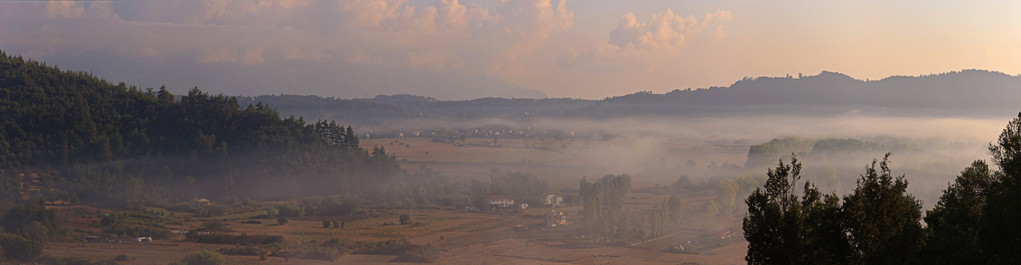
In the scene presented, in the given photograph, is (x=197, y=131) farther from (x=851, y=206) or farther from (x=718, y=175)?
(x=851, y=206)

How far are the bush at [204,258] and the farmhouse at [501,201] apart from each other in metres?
46.4

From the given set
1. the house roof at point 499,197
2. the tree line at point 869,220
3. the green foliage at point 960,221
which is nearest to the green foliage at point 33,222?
the house roof at point 499,197

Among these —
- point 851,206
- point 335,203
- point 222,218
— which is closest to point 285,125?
point 335,203

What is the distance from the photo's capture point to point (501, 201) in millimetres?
110562

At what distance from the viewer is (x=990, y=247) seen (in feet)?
68.5

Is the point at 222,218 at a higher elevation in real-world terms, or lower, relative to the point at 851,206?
lower

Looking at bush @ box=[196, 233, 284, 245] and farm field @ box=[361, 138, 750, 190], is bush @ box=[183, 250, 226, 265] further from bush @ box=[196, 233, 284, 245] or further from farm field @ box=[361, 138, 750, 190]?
farm field @ box=[361, 138, 750, 190]

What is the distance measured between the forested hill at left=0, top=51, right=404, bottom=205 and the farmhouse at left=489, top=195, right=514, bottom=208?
19133mm

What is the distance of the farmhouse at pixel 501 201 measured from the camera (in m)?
109

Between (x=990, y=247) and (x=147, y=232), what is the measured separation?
252 feet

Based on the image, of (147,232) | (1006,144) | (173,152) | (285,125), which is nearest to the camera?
(1006,144)

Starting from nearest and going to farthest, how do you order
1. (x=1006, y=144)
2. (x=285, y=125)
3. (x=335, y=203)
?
(x=1006, y=144)
(x=335, y=203)
(x=285, y=125)

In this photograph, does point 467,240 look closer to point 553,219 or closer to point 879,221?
point 553,219

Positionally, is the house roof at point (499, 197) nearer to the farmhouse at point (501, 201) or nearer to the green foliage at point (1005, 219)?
the farmhouse at point (501, 201)
